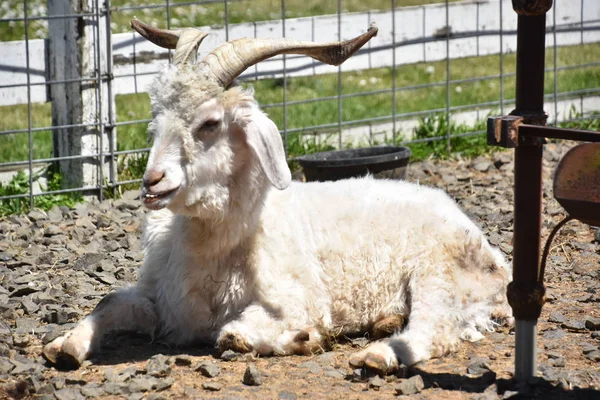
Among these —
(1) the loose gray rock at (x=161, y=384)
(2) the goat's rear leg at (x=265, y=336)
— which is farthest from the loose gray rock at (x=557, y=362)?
(1) the loose gray rock at (x=161, y=384)

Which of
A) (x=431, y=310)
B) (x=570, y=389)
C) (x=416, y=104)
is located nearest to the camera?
(x=570, y=389)

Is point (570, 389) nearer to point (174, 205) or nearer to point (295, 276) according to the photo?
point (295, 276)

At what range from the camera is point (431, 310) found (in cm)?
489

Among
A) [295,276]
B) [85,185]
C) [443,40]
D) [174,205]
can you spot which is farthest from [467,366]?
[443,40]

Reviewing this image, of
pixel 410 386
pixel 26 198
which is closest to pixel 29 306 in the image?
pixel 410 386

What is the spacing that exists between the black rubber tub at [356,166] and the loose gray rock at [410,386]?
9.94ft

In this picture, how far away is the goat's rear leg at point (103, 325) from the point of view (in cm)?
445

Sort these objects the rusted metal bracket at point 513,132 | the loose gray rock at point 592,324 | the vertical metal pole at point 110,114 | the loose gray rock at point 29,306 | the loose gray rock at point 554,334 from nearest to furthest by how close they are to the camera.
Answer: the rusted metal bracket at point 513,132 → the loose gray rock at point 554,334 → the loose gray rock at point 592,324 → the loose gray rock at point 29,306 → the vertical metal pole at point 110,114

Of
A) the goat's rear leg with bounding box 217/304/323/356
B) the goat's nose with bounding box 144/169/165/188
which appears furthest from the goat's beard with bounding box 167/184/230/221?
the goat's rear leg with bounding box 217/304/323/356

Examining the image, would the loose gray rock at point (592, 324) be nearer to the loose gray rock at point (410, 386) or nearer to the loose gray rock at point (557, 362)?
the loose gray rock at point (557, 362)

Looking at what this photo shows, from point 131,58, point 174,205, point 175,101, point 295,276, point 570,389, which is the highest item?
point 131,58

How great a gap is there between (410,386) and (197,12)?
12269 mm

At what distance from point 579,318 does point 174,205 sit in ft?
7.07

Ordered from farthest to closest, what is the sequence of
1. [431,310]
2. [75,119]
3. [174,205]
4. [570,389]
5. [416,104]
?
1. [416,104]
2. [75,119]
3. [431,310]
4. [174,205]
5. [570,389]
